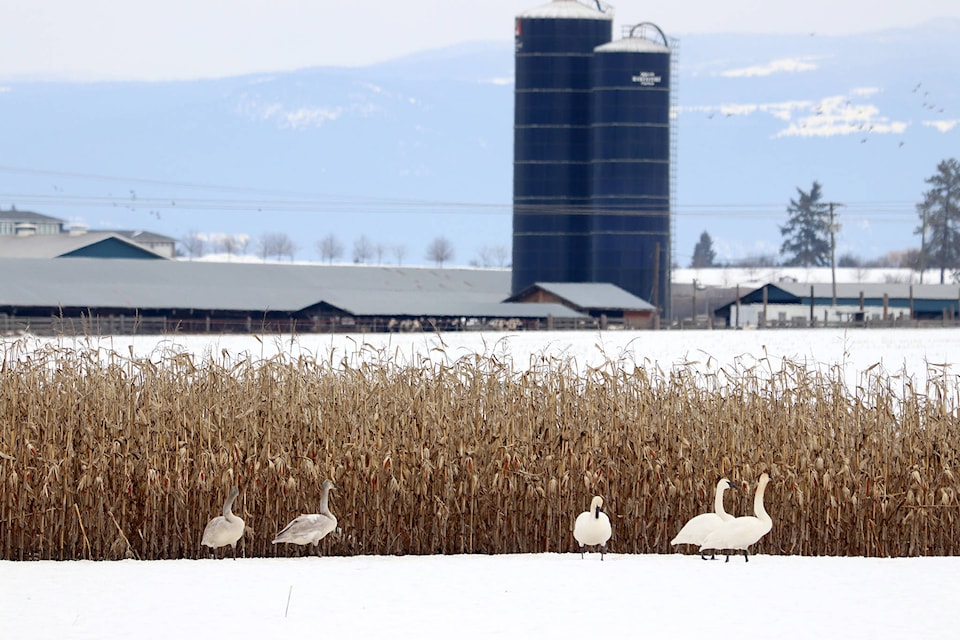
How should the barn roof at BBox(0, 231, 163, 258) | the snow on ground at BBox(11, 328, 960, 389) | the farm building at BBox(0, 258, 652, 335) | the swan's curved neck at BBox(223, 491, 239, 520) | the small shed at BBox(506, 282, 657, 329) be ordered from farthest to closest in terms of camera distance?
the barn roof at BBox(0, 231, 163, 258), the small shed at BBox(506, 282, 657, 329), the farm building at BBox(0, 258, 652, 335), the snow on ground at BBox(11, 328, 960, 389), the swan's curved neck at BBox(223, 491, 239, 520)

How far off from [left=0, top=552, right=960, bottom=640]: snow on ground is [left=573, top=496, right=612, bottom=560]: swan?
10.5 inches

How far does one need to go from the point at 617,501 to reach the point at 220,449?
4.00 meters

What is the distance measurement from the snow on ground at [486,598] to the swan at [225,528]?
24 centimetres

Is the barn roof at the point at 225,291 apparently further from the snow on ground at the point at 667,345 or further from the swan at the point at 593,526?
the swan at the point at 593,526

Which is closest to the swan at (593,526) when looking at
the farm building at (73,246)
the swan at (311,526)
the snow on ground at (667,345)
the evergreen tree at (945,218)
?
the swan at (311,526)

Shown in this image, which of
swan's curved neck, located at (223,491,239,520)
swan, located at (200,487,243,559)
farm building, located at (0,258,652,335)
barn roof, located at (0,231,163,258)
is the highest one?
barn roof, located at (0,231,163,258)

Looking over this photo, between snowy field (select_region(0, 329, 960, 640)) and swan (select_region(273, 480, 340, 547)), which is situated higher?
swan (select_region(273, 480, 340, 547))

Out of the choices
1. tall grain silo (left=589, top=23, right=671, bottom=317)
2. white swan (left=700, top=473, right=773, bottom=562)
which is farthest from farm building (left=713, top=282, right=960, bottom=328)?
white swan (left=700, top=473, right=773, bottom=562)

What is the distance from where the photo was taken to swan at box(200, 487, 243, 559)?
14344 mm

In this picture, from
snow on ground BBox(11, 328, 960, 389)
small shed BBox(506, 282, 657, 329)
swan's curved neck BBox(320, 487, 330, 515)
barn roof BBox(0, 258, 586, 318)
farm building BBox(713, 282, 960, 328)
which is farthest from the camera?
farm building BBox(713, 282, 960, 328)

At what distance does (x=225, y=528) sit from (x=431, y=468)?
2.16 meters

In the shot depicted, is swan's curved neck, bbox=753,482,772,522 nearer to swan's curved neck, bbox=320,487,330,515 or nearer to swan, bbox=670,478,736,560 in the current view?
swan, bbox=670,478,736,560

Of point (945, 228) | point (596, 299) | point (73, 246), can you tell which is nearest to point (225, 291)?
point (73, 246)

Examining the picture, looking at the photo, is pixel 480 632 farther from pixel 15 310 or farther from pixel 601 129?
pixel 601 129
